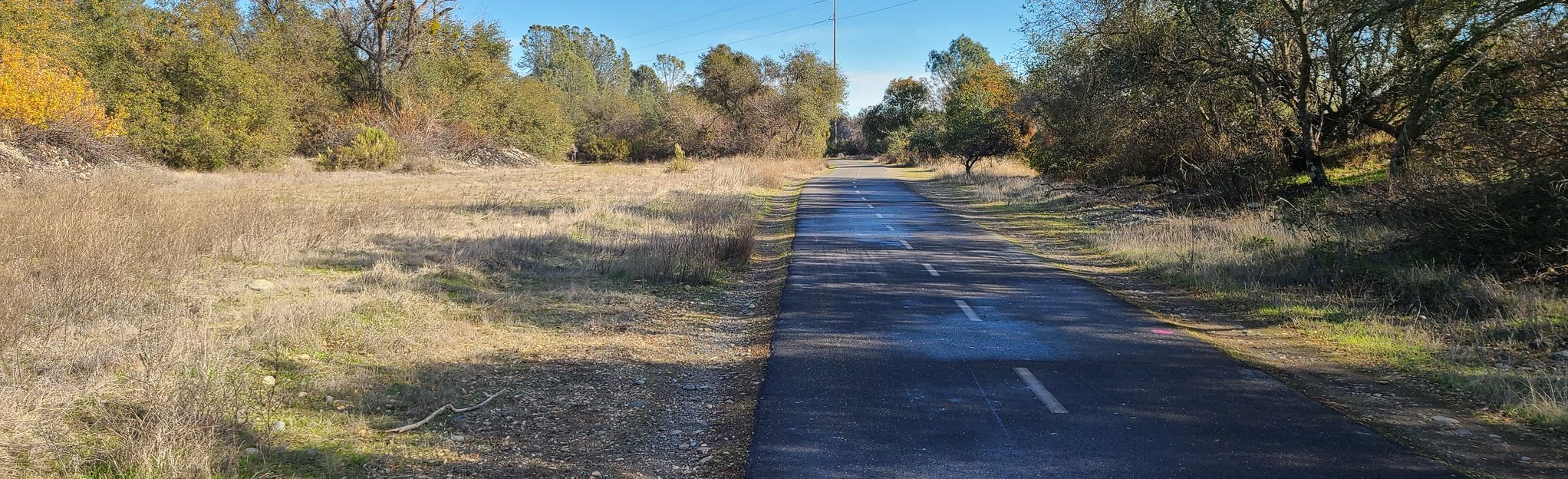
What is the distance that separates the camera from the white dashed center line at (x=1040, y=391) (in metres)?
5.50

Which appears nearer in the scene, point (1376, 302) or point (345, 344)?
point (345, 344)

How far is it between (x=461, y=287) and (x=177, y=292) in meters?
2.70

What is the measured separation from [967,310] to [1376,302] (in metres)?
4.32

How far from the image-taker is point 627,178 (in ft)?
118

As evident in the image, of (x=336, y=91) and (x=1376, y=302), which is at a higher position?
(x=336, y=91)

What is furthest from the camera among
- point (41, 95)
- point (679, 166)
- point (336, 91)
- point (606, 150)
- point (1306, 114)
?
point (606, 150)

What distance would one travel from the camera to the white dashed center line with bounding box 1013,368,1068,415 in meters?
5.50

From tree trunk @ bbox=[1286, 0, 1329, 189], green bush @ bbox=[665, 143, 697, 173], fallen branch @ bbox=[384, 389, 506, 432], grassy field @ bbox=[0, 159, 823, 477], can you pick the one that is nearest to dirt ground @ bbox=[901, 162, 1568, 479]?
grassy field @ bbox=[0, 159, 823, 477]

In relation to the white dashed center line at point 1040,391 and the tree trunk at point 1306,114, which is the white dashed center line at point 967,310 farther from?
the tree trunk at point 1306,114

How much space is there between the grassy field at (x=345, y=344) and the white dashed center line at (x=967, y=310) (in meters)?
2.26

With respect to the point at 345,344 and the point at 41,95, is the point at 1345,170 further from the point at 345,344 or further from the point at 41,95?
the point at 41,95

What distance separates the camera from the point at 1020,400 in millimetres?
5711

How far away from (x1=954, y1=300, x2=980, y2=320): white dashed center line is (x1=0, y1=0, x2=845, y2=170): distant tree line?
26.2 metres

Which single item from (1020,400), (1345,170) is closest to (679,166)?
(1345,170)
